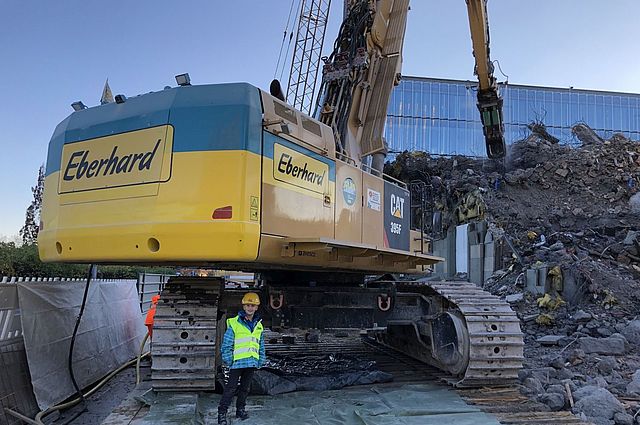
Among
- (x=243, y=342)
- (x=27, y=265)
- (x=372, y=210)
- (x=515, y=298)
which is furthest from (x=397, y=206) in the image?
(x=515, y=298)

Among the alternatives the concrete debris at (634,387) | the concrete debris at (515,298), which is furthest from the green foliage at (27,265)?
the concrete debris at (515,298)

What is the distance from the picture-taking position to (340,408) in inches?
228

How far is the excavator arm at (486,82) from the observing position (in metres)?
9.89

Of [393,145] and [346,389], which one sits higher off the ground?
[393,145]

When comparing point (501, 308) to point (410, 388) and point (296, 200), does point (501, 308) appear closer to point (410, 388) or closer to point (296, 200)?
point (410, 388)

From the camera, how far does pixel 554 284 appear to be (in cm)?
1397

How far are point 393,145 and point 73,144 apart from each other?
33861 mm

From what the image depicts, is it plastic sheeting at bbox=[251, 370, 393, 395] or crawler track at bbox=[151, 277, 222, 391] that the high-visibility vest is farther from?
plastic sheeting at bbox=[251, 370, 393, 395]

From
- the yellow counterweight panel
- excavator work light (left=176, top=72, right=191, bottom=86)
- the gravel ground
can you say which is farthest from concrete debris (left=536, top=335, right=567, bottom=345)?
excavator work light (left=176, top=72, right=191, bottom=86)

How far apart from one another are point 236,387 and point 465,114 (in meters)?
36.6

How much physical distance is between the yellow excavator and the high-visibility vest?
0.61 m

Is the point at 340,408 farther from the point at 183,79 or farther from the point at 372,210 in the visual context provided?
the point at 183,79

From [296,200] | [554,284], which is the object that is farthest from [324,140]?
[554,284]

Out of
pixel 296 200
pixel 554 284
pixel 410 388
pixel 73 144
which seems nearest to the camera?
pixel 296 200
